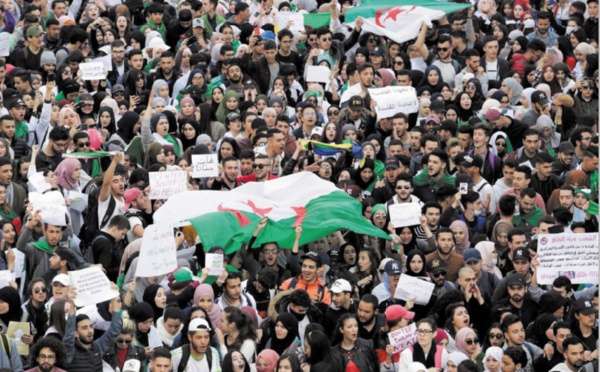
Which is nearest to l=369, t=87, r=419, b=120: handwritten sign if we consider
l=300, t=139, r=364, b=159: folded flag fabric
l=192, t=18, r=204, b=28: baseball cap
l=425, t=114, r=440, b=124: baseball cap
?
l=425, t=114, r=440, b=124: baseball cap

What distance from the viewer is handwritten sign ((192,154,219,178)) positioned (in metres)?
20.6

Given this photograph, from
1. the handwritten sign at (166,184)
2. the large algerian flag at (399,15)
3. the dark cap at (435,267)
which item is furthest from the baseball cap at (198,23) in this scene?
the dark cap at (435,267)

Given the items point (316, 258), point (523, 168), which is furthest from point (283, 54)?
point (316, 258)

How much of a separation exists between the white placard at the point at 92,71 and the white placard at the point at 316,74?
252cm

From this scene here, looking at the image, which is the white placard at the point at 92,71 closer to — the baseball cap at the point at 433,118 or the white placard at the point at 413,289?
the baseball cap at the point at 433,118

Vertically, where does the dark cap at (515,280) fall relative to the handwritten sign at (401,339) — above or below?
below

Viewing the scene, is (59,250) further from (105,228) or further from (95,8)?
(95,8)

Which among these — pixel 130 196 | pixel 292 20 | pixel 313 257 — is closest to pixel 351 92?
pixel 292 20

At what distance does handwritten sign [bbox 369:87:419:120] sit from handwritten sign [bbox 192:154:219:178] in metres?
2.67

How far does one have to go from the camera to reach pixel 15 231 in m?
19.0

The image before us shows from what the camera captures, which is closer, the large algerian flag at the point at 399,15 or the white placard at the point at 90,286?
the white placard at the point at 90,286

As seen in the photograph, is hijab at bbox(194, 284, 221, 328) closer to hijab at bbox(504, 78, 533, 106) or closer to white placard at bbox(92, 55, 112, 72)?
white placard at bbox(92, 55, 112, 72)

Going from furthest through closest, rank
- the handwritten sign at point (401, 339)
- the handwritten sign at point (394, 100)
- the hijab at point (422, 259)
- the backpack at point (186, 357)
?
the handwritten sign at point (394, 100) < the hijab at point (422, 259) < the handwritten sign at point (401, 339) < the backpack at point (186, 357)

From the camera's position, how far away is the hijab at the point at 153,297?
17.8 metres
